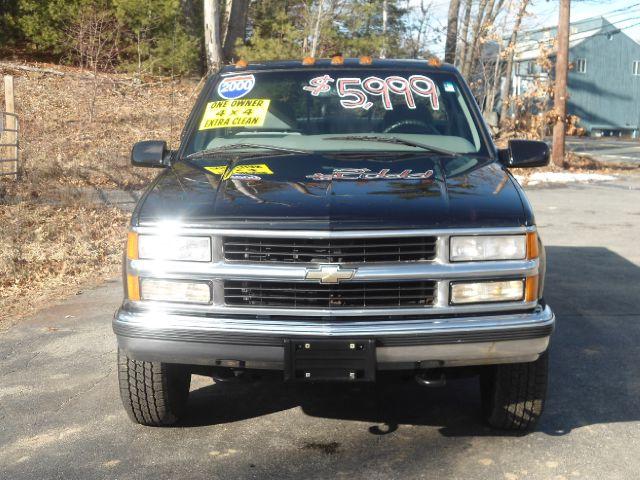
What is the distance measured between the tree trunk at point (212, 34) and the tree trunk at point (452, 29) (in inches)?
371

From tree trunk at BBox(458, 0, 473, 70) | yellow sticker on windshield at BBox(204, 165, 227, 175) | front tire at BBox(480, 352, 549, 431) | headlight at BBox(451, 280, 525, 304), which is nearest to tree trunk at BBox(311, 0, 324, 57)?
tree trunk at BBox(458, 0, 473, 70)

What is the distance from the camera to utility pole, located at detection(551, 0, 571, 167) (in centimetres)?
2105

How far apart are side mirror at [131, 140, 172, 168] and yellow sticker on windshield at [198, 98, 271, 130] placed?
28cm

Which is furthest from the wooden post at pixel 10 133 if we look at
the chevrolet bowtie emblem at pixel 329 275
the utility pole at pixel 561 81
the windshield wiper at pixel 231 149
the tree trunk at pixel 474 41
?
the tree trunk at pixel 474 41

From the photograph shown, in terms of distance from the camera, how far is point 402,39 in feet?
114

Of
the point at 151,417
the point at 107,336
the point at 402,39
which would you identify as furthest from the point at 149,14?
the point at 151,417

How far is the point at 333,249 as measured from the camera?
3457 mm

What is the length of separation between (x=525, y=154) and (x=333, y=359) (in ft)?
6.56

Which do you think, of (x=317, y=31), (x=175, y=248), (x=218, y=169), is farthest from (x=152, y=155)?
(x=317, y=31)

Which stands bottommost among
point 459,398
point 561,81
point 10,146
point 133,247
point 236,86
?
point 459,398

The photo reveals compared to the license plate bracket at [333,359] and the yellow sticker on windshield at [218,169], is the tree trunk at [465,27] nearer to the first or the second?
the yellow sticker on windshield at [218,169]

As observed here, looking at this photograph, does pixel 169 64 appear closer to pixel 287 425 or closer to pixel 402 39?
pixel 402 39

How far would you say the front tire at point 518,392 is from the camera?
3.89 metres

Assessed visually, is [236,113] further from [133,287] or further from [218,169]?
[133,287]
